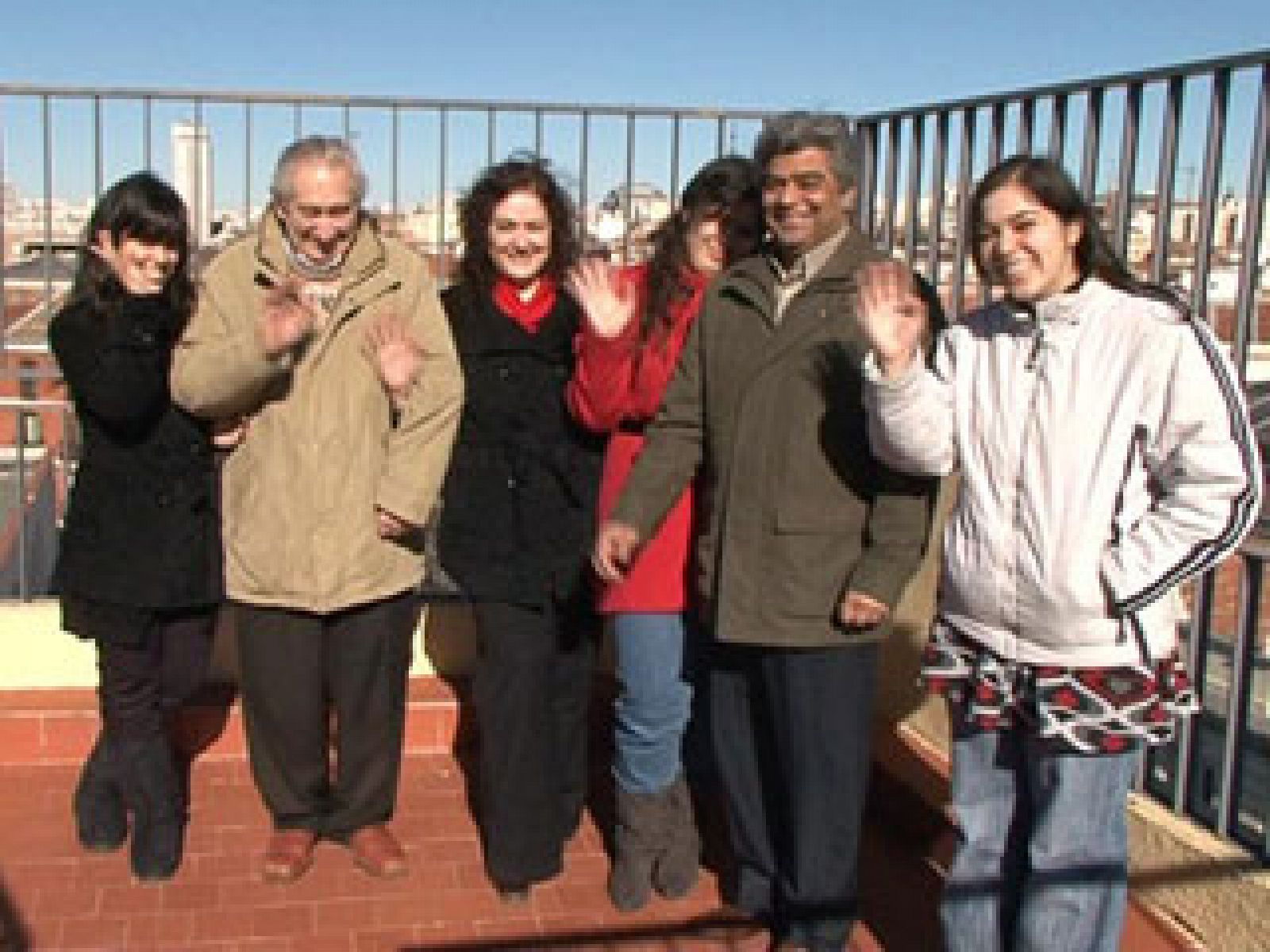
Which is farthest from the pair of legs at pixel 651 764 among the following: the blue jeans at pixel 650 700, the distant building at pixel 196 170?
the distant building at pixel 196 170

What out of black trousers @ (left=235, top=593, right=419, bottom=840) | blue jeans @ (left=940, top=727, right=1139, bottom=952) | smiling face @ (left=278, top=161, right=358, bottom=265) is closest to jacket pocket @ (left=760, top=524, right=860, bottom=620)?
blue jeans @ (left=940, top=727, right=1139, bottom=952)

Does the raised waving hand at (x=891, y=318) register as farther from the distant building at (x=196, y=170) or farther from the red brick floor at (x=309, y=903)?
the distant building at (x=196, y=170)

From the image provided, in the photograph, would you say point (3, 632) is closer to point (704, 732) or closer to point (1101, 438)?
point (704, 732)

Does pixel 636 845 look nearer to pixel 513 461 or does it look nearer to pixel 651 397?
pixel 513 461

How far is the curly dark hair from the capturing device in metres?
3.40

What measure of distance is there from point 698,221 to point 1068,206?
3.51ft

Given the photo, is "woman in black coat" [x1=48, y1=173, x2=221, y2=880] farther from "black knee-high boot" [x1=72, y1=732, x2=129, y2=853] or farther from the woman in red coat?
the woman in red coat

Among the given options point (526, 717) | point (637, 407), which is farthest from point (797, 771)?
point (637, 407)

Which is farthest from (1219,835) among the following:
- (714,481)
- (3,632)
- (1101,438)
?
(3,632)

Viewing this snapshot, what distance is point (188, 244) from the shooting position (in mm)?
3533

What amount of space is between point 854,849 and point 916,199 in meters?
2.10

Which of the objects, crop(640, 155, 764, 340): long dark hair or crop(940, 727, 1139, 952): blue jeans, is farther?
crop(640, 155, 764, 340): long dark hair

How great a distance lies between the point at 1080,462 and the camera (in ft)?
7.93

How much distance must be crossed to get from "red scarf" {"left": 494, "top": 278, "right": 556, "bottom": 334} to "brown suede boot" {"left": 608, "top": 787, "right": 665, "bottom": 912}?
1292 mm
